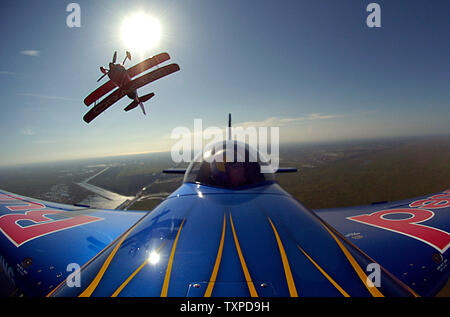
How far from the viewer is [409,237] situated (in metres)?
2.72

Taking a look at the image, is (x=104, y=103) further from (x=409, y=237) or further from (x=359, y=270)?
(x=409, y=237)

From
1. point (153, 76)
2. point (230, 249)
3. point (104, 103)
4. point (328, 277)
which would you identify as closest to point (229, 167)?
point (230, 249)

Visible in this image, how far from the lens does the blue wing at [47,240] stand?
7.35 feet

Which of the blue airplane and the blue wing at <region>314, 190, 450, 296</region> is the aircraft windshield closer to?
the blue airplane

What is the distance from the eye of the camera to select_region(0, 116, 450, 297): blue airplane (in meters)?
0.94

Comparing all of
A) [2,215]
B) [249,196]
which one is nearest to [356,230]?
[249,196]

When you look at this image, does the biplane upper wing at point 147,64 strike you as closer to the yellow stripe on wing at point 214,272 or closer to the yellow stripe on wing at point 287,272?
the yellow stripe on wing at point 214,272

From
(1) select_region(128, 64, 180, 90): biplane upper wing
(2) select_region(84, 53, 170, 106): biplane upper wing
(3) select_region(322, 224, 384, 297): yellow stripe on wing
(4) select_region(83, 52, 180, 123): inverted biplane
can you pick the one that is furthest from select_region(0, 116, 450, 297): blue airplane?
(2) select_region(84, 53, 170, 106): biplane upper wing

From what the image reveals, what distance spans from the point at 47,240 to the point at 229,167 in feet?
11.5

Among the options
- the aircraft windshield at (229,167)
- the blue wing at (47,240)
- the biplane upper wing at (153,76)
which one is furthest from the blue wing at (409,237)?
the biplane upper wing at (153,76)

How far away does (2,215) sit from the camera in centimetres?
384

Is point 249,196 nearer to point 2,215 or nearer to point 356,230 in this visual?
point 356,230

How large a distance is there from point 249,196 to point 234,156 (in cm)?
91

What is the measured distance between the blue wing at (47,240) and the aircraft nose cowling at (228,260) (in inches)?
71.5
